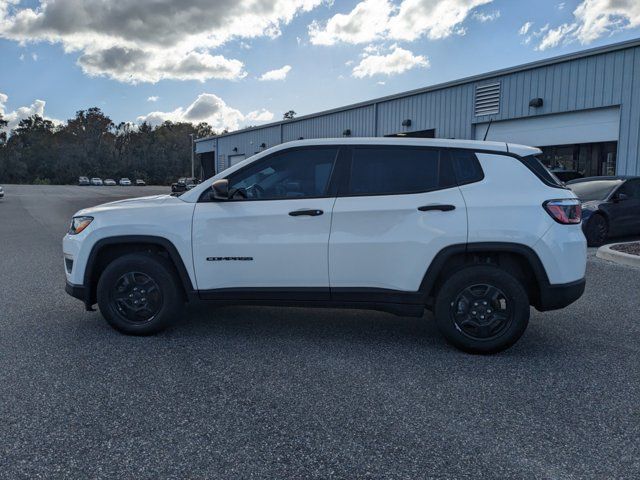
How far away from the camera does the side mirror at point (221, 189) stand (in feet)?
14.6

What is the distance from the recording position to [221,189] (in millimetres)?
4457

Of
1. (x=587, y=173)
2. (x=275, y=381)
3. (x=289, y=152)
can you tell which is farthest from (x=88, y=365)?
(x=587, y=173)

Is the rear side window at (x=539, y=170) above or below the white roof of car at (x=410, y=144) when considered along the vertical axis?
below

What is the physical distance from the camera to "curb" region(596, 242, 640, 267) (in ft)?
27.8

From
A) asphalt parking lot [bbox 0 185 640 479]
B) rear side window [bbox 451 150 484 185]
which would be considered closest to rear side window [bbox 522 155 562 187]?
rear side window [bbox 451 150 484 185]

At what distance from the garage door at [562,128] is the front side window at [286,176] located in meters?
12.9

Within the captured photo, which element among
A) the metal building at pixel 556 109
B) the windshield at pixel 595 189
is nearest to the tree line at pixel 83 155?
the metal building at pixel 556 109

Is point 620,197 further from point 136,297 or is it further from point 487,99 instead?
point 136,297

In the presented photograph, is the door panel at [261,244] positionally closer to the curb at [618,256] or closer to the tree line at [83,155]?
the curb at [618,256]

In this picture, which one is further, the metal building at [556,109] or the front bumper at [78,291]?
the metal building at [556,109]

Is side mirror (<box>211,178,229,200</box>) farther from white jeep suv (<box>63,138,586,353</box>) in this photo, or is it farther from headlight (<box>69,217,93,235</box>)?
headlight (<box>69,217,93,235</box>)

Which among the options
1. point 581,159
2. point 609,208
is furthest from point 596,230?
point 581,159

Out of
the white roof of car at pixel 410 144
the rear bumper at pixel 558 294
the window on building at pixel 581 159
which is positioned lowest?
the rear bumper at pixel 558 294

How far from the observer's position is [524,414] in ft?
10.9
